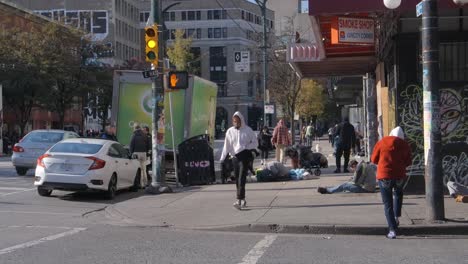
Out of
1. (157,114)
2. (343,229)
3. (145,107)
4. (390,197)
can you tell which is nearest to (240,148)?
(343,229)

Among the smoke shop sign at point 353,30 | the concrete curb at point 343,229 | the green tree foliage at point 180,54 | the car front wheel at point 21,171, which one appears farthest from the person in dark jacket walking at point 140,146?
the green tree foliage at point 180,54

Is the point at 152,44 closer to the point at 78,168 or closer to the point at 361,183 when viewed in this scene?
the point at 78,168

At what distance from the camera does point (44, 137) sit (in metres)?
21.5

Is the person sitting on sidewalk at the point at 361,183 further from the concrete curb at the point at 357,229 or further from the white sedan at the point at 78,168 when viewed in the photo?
the white sedan at the point at 78,168

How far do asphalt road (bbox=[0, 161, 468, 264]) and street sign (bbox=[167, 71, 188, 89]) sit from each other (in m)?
4.97

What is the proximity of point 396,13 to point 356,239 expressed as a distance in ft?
16.2

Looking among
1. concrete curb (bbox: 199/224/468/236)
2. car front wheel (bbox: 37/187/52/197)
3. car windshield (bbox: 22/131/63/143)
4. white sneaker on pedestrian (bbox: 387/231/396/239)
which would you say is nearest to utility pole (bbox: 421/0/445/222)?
concrete curb (bbox: 199/224/468/236)

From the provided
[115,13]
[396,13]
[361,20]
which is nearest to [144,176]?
[361,20]

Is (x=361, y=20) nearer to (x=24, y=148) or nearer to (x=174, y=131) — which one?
(x=174, y=131)

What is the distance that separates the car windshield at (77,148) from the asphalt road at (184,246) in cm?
341

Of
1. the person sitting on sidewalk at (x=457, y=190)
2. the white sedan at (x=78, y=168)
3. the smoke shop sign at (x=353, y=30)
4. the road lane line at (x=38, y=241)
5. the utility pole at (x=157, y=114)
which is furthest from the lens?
the utility pole at (x=157, y=114)

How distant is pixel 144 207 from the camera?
13.5m

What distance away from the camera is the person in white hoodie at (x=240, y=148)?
1238 centimetres

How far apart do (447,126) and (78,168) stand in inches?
332
